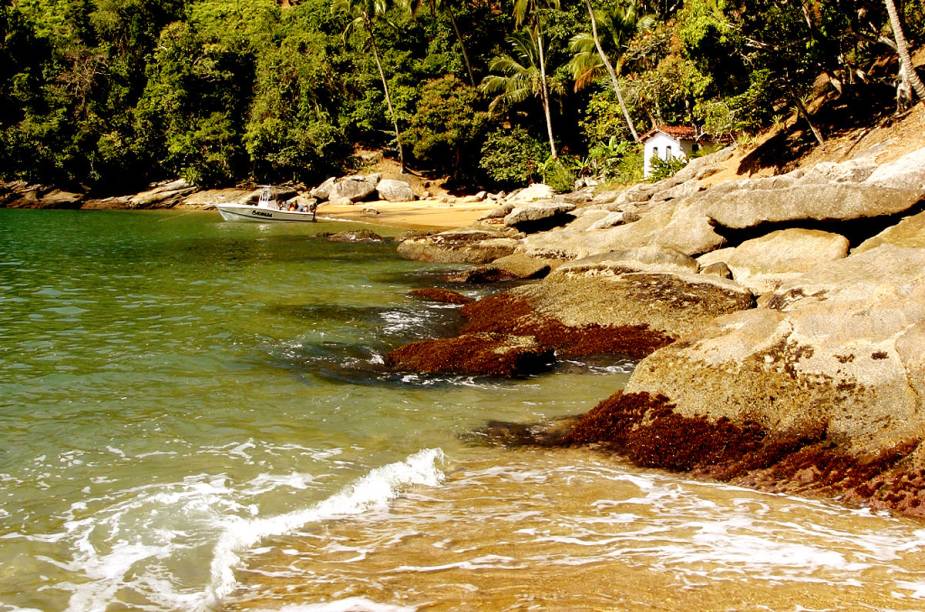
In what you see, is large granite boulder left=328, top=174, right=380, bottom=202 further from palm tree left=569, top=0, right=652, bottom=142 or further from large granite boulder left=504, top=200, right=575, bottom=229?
large granite boulder left=504, top=200, right=575, bottom=229

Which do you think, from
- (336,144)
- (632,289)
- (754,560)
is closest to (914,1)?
(632,289)

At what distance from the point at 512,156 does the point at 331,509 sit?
40.8 metres

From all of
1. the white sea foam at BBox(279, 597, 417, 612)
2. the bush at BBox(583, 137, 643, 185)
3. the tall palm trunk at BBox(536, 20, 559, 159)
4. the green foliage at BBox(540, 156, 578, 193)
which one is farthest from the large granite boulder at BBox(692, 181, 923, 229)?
the tall palm trunk at BBox(536, 20, 559, 159)

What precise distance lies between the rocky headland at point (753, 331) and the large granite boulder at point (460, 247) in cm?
299

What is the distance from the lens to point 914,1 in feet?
75.4

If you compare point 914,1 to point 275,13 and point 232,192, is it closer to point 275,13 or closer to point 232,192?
point 232,192

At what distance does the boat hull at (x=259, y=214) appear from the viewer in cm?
3800

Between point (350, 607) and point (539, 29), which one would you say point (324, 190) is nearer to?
point (539, 29)

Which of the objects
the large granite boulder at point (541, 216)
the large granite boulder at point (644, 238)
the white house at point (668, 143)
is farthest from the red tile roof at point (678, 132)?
the large granite boulder at point (644, 238)

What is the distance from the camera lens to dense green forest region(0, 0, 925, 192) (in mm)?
39906

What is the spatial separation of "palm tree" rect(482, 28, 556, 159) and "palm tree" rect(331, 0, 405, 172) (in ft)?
23.9

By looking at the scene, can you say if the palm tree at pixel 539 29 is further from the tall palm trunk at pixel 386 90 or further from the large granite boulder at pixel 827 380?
the large granite boulder at pixel 827 380

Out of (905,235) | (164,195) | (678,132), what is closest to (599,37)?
(678,132)

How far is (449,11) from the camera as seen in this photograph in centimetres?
4659
